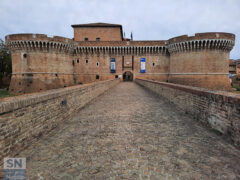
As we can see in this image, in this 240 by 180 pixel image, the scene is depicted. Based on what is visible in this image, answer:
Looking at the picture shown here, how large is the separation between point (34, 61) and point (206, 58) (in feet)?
93.3

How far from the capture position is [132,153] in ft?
10.5

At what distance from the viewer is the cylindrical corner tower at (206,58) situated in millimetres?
21969

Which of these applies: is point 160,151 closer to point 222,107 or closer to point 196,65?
point 222,107

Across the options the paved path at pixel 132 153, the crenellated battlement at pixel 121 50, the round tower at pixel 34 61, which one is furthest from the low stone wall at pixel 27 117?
the crenellated battlement at pixel 121 50

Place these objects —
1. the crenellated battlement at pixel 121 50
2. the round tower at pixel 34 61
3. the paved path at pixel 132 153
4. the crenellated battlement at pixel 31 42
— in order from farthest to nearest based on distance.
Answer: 1. the crenellated battlement at pixel 121 50
2. the round tower at pixel 34 61
3. the crenellated battlement at pixel 31 42
4. the paved path at pixel 132 153

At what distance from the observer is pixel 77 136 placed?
13.6 ft

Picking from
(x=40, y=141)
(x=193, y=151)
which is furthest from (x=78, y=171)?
(x=193, y=151)

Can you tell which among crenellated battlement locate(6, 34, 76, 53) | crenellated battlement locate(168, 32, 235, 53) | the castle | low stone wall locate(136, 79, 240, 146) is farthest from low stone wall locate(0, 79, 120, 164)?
crenellated battlement locate(168, 32, 235, 53)

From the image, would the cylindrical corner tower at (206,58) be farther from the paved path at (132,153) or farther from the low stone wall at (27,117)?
the low stone wall at (27,117)

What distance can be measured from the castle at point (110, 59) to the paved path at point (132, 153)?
21969 mm

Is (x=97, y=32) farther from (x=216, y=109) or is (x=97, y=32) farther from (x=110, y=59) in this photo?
(x=216, y=109)

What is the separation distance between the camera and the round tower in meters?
23.0

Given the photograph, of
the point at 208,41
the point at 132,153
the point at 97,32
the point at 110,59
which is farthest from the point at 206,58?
the point at 132,153

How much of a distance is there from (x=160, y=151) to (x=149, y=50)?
2886 centimetres
